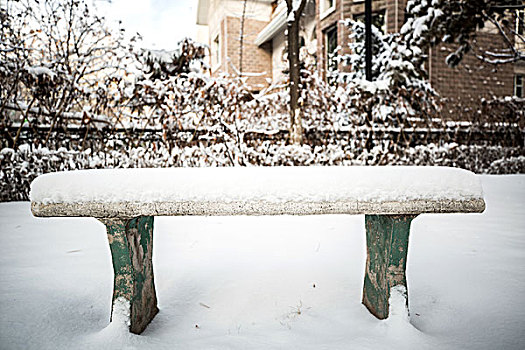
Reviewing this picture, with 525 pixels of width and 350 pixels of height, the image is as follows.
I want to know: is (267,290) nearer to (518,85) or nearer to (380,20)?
(380,20)

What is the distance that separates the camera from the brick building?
380 inches

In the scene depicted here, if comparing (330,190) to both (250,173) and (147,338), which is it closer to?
(250,173)

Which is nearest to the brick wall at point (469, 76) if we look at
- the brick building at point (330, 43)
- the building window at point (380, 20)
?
the brick building at point (330, 43)

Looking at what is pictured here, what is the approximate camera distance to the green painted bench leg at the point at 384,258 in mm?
1225

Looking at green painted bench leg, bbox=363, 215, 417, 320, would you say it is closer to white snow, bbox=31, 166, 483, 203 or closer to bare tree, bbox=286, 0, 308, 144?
white snow, bbox=31, 166, 483, 203

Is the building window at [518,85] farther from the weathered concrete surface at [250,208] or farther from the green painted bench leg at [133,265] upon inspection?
the green painted bench leg at [133,265]

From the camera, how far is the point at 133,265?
126 cm

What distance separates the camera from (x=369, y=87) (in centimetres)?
521

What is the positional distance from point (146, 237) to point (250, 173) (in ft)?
2.03

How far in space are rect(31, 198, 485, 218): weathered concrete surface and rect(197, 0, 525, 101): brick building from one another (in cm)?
625

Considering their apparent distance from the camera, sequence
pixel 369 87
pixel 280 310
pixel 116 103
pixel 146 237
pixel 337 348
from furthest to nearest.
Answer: pixel 369 87, pixel 116 103, pixel 280 310, pixel 146 237, pixel 337 348

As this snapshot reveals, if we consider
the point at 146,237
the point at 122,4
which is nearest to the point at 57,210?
the point at 146,237

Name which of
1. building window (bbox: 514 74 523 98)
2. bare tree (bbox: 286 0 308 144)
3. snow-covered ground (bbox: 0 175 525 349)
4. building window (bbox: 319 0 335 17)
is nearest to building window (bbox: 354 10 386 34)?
building window (bbox: 319 0 335 17)

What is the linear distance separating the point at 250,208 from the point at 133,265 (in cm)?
57
